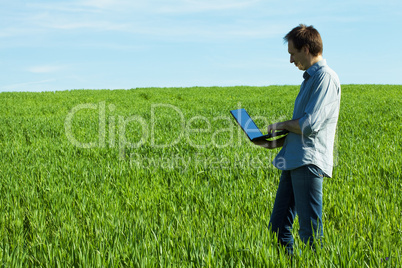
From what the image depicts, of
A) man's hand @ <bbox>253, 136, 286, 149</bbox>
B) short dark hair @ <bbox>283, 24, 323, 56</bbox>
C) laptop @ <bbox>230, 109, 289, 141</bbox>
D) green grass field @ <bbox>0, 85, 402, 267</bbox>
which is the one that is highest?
short dark hair @ <bbox>283, 24, 323, 56</bbox>

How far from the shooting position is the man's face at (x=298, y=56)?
2924mm

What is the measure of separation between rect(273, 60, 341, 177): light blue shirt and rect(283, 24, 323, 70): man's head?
2.6 inches

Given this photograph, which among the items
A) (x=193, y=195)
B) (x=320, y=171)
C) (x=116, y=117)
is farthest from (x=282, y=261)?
(x=116, y=117)

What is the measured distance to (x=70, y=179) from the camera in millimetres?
5809

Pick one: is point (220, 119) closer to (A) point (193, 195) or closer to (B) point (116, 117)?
(B) point (116, 117)

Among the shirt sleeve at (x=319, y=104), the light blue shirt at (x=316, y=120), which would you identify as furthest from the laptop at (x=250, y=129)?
the shirt sleeve at (x=319, y=104)

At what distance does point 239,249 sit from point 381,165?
466 cm

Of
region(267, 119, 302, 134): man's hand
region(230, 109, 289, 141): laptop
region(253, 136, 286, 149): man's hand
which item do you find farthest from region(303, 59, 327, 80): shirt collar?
region(253, 136, 286, 149): man's hand

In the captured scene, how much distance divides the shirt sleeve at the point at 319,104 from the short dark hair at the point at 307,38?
225 millimetres

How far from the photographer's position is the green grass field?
9.35ft

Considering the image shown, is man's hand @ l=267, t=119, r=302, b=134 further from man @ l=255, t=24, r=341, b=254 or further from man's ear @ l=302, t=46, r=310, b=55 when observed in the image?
man's ear @ l=302, t=46, r=310, b=55

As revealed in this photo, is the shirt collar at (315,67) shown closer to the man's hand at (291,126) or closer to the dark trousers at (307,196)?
the man's hand at (291,126)

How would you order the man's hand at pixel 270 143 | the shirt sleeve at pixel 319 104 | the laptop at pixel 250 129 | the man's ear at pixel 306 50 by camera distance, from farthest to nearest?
1. the man's hand at pixel 270 143
2. the laptop at pixel 250 129
3. the man's ear at pixel 306 50
4. the shirt sleeve at pixel 319 104

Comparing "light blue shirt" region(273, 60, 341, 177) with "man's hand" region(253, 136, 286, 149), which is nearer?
"light blue shirt" region(273, 60, 341, 177)
